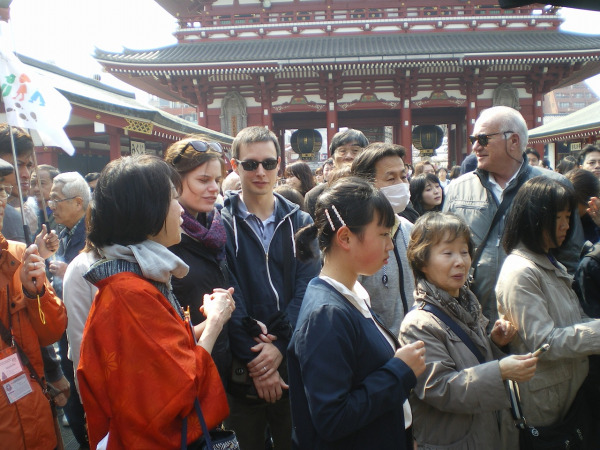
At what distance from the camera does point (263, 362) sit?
197 cm

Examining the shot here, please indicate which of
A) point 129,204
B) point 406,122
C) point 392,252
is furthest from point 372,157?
point 406,122

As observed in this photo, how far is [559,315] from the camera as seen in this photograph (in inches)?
76.3

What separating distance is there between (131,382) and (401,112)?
1445cm

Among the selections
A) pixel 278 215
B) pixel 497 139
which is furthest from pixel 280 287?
pixel 497 139

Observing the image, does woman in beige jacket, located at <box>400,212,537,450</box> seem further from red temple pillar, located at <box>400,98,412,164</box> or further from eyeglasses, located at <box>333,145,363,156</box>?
red temple pillar, located at <box>400,98,412,164</box>

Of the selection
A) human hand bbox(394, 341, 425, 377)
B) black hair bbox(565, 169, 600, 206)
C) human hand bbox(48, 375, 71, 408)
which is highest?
black hair bbox(565, 169, 600, 206)

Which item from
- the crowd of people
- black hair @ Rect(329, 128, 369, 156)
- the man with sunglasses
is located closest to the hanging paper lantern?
black hair @ Rect(329, 128, 369, 156)

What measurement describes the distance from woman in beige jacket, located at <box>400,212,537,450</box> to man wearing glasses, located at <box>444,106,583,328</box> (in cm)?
59

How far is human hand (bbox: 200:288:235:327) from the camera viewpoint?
1.55m

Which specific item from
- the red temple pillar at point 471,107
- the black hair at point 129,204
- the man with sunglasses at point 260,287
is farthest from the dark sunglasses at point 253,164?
the red temple pillar at point 471,107

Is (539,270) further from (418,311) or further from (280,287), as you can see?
(280,287)

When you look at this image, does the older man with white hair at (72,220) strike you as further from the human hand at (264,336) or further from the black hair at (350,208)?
the black hair at (350,208)

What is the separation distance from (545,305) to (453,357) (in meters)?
0.54

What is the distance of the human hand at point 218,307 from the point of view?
1.55m
